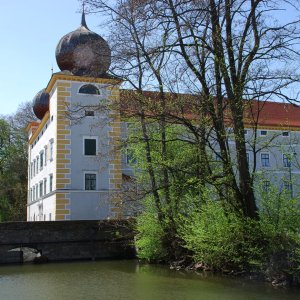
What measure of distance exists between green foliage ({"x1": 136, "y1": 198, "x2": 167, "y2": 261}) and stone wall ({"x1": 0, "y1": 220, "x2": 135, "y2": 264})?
10.4ft

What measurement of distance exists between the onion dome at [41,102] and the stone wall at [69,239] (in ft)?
55.1

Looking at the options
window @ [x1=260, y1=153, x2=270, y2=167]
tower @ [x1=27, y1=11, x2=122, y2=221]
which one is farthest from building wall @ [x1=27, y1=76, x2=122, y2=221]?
window @ [x1=260, y1=153, x2=270, y2=167]

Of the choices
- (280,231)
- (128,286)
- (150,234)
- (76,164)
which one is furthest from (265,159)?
(128,286)

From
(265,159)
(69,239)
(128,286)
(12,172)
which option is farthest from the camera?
(12,172)

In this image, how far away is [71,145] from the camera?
31.7 m

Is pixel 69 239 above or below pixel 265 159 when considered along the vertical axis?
below

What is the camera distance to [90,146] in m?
32.0

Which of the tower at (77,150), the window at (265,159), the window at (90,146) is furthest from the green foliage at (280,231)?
the window at (265,159)

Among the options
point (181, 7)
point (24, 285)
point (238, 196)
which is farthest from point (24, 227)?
point (181, 7)

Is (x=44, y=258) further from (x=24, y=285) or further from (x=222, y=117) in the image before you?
(x=222, y=117)

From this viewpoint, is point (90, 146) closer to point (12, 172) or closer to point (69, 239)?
point (69, 239)

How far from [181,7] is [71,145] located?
17701 mm

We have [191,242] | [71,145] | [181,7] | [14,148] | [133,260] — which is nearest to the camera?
[181,7]

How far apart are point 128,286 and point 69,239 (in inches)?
480
